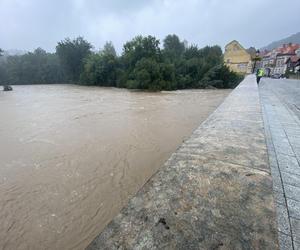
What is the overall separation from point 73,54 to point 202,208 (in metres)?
37.1

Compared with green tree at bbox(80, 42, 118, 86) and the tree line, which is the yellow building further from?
green tree at bbox(80, 42, 118, 86)

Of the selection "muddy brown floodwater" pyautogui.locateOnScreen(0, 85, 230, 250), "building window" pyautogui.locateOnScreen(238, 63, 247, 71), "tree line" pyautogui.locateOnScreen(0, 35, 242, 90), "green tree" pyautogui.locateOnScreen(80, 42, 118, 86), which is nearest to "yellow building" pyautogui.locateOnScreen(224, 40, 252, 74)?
"building window" pyautogui.locateOnScreen(238, 63, 247, 71)

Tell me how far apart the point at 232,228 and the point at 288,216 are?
3.24 ft

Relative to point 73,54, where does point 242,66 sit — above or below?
below

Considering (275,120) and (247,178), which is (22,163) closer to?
(247,178)

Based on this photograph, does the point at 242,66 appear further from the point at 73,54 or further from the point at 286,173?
the point at 286,173

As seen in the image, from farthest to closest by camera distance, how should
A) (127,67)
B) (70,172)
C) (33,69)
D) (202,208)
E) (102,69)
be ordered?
(33,69), (102,69), (127,67), (70,172), (202,208)

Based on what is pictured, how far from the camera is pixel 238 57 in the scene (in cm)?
3728

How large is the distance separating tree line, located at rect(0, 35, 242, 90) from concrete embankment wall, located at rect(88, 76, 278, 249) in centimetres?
2087

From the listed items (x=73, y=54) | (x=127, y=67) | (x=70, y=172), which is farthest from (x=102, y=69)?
(x=70, y=172)

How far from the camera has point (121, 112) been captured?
10.1 meters

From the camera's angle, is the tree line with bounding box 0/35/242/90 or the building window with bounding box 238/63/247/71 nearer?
the tree line with bounding box 0/35/242/90

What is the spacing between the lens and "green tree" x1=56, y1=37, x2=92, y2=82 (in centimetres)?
3294

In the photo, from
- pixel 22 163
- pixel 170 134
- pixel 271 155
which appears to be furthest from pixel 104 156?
pixel 271 155
